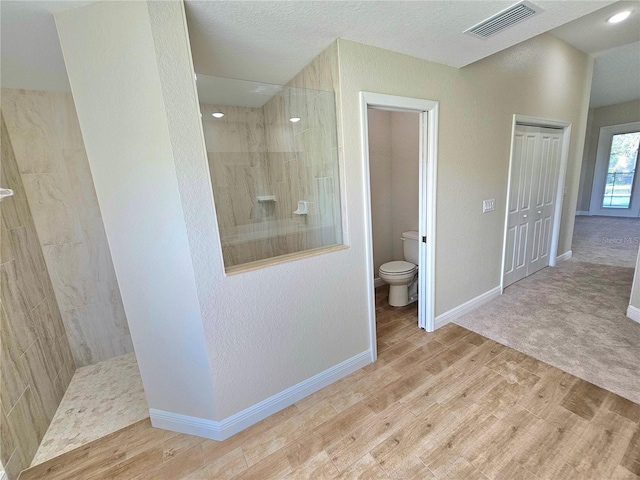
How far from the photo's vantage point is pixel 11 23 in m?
1.25

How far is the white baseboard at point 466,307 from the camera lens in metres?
2.59

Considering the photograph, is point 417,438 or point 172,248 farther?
point 417,438

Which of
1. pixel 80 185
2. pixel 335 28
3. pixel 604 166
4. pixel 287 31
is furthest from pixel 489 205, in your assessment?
pixel 604 166

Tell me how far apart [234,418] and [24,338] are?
1.39 m

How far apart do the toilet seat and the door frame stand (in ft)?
24.6

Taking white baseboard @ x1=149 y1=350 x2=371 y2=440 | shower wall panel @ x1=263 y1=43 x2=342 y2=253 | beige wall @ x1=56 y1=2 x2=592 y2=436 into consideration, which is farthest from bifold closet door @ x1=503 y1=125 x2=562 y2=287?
white baseboard @ x1=149 y1=350 x2=371 y2=440

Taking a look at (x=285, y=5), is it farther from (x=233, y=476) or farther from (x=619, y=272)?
(x=619, y=272)

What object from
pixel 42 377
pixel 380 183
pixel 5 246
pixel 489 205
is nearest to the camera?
pixel 5 246

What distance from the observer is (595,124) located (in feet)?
22.1

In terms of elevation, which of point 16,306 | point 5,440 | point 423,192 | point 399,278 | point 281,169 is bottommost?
point 5,440

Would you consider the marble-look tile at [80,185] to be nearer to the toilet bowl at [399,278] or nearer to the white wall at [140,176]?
the white wall at [140,176]

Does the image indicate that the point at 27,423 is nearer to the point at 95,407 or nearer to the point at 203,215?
the point at 95,407

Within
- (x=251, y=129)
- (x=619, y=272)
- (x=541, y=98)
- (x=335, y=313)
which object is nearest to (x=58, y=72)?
(x=251, y=129)

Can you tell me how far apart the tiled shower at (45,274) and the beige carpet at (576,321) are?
3.29 metres
